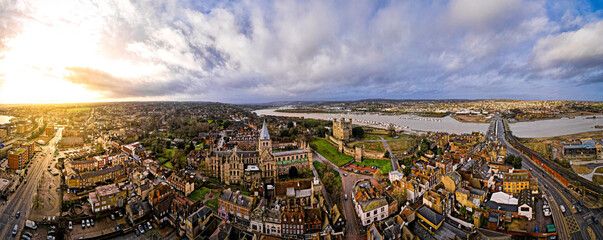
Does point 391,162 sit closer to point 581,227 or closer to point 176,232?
point 581,227

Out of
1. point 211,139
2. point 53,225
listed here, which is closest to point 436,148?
point 211,139

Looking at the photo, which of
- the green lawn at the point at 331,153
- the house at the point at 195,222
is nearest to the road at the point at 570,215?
the green lawn at the point at 331,153

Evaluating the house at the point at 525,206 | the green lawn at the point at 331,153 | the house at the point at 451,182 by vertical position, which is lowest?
the green lawn at the point at 331,153

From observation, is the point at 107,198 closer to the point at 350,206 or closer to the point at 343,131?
the point at 350,206

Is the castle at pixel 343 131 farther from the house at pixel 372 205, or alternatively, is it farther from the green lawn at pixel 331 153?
the house at pixel 372 205

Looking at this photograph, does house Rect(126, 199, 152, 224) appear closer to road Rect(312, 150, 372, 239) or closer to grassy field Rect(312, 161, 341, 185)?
road Rect(312, 150, 372, 239)


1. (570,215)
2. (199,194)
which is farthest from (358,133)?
(199,194)
